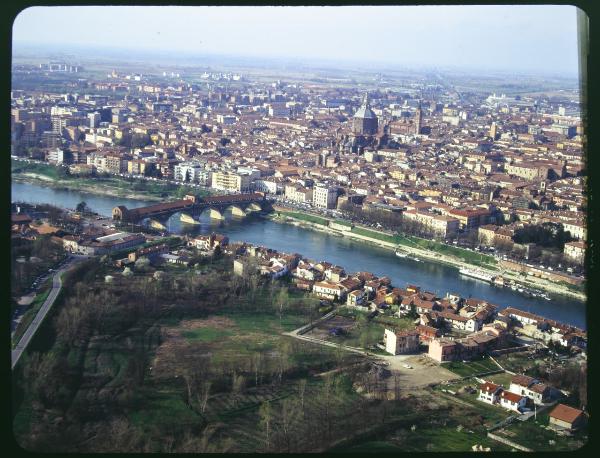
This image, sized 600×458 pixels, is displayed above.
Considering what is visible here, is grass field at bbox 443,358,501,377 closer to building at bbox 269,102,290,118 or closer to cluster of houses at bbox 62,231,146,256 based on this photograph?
cluster of houses at bbox 62,231,146,256

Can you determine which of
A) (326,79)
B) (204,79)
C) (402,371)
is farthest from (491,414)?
(326,79)

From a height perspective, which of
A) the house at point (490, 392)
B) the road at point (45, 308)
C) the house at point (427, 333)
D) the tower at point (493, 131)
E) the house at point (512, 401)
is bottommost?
the house at point (427, 333)

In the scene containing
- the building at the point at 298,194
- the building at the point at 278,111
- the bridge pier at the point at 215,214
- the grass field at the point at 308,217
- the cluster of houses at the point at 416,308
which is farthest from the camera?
the building at the point at 278,111

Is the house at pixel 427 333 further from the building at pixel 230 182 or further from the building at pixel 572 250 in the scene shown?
the building at pixel 230 182

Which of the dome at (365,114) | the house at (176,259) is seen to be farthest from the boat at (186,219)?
the dome at (365,114)

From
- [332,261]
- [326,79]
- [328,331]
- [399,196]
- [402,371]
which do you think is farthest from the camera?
[326,79]

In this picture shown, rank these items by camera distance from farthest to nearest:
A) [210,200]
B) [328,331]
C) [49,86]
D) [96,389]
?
1. [49,86]
2. [210,200]
3. [328,331]
4. [96,389]

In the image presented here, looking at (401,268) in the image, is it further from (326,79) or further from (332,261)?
(326,79)
